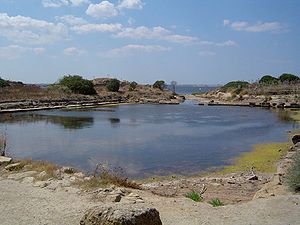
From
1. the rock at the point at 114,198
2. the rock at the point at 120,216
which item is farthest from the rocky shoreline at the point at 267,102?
the rock at the point at 120,216

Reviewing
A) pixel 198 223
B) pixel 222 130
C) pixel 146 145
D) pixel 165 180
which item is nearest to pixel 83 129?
pixel 146 145

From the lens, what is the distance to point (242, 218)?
26.7 ft

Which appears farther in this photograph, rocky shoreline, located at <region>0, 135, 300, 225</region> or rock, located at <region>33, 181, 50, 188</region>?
rock, located at <region>33, 181, 50, 188</region>

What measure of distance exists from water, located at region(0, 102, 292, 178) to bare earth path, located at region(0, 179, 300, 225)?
26.0ft

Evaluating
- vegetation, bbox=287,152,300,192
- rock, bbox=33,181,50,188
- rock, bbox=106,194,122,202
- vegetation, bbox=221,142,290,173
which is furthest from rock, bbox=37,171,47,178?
vegetation, bbox=221,142,290,173

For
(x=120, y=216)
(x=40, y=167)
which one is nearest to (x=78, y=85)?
(x=40, y=167)

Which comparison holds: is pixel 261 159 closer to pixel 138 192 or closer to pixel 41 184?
pixel 138 192

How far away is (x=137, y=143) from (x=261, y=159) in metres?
9.00

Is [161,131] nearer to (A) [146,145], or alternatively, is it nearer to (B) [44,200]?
(A) [146,145]

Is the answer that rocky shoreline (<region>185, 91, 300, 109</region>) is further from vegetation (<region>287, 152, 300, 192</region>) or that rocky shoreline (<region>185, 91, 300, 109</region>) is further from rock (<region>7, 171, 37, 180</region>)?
rock (<region>7, 171, 37, 180</region>)

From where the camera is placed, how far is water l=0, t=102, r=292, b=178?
20.0 meters

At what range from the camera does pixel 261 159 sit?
2077 centimetres

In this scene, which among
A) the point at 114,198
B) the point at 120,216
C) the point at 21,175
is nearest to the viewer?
the point at 120,216

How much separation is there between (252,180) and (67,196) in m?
8.15
